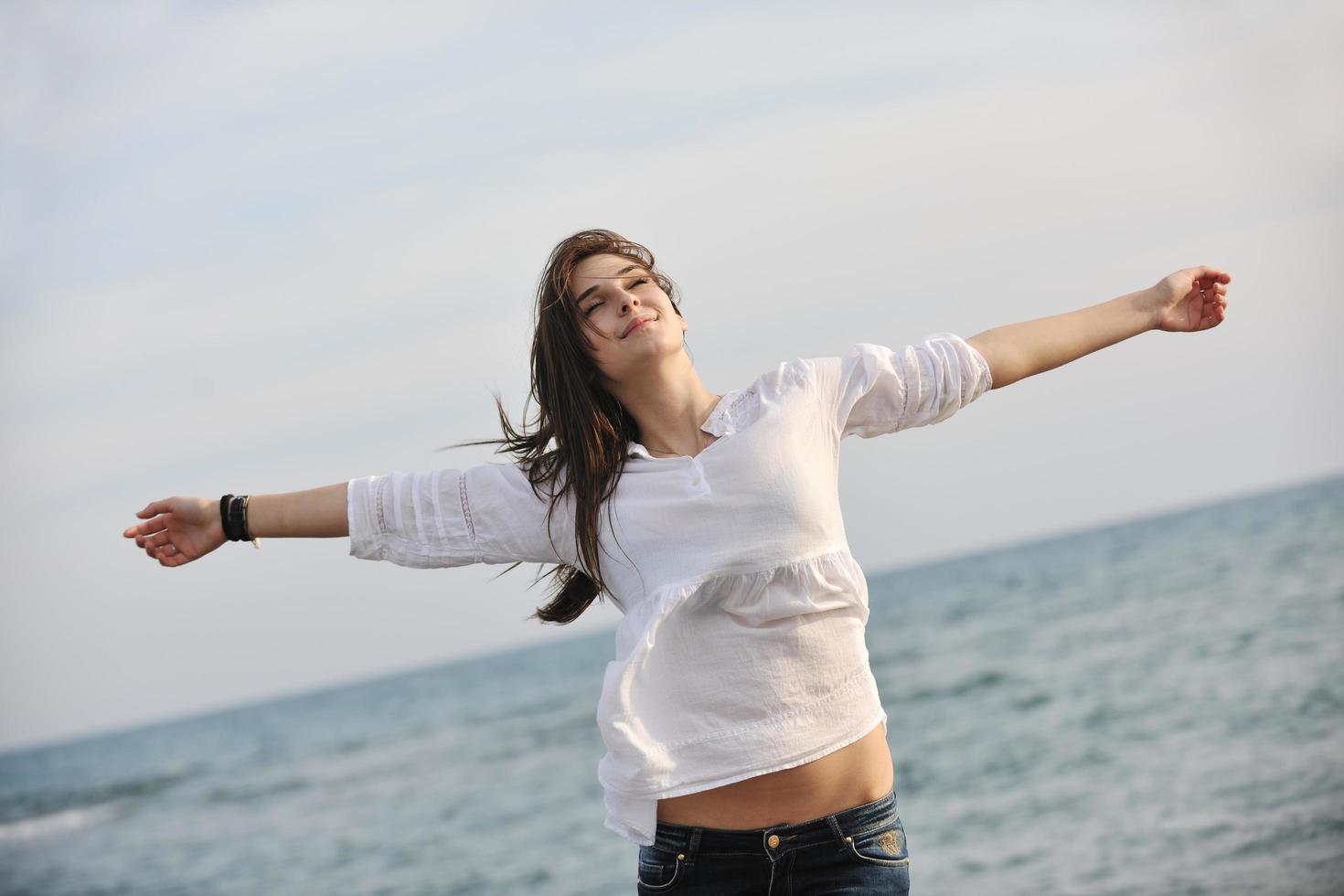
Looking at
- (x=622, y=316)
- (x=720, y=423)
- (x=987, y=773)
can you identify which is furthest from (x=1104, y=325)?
(x=987, y=773)

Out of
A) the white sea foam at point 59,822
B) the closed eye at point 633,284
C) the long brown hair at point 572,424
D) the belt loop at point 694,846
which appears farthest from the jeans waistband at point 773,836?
the white sea foam at point 59,822

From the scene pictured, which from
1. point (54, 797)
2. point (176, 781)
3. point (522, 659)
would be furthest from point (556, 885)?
point (522, 659)

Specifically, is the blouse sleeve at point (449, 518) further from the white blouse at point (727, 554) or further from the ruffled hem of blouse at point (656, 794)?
the ruffled hem of blouse at point (656, 794)

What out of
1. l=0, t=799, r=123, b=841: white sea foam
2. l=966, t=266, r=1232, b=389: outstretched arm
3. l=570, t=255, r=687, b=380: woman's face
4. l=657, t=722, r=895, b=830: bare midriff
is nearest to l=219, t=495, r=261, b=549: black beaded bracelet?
l=570, t=255, r=687, b=380: woman's face

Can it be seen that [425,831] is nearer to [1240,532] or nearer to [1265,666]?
[1265,666]

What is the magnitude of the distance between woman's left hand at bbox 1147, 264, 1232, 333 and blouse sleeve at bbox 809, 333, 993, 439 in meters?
0.42

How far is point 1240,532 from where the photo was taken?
28203 mm

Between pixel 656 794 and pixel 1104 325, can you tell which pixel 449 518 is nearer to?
pixel 656 794

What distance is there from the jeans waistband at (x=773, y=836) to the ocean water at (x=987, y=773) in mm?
4759

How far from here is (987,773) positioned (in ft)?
36.0

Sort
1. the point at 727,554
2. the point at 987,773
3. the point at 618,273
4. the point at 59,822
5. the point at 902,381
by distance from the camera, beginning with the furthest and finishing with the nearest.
A: 1. the point at 59,822
2. the point at 987,773
3. the point at 618,273
4. the point at 902,381
5. the point at 727,554

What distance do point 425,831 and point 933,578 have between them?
27.5 m

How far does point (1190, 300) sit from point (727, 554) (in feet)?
3.68

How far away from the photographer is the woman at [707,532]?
230cm
